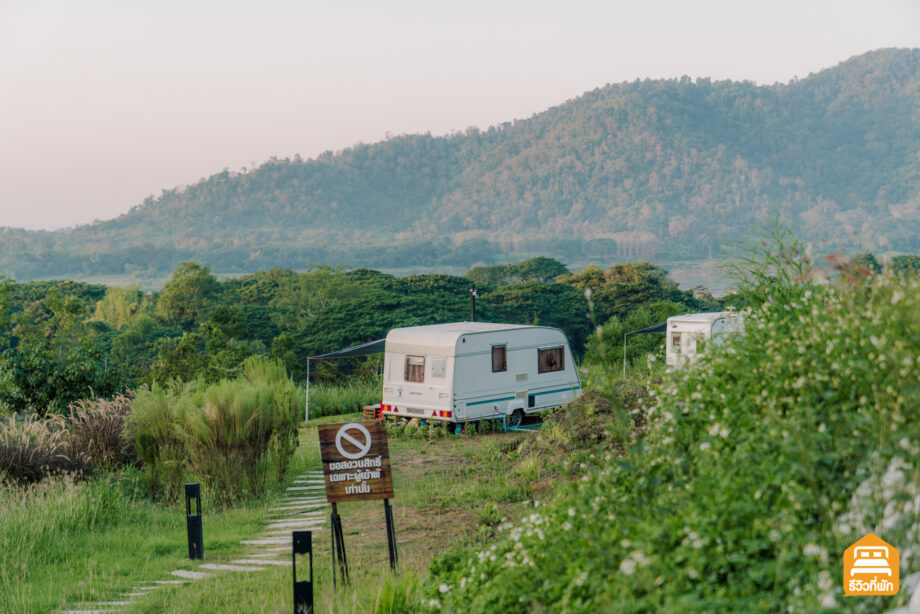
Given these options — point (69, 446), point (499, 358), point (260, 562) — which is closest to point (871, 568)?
point (260, 562)

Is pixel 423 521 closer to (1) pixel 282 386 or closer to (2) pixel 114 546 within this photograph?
(2) pixel 114 546

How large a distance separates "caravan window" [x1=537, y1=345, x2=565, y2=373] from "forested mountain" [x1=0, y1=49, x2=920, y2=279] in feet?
409

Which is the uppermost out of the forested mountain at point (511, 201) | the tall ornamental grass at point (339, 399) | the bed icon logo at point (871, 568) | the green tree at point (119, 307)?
the forested mountain at point (511, 201)

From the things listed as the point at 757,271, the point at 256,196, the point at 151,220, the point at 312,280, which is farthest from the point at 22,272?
the point at 757,271

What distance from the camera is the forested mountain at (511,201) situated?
149500 millimetres

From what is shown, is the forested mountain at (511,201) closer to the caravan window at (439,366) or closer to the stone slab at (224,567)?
the caravan window at (439,366)

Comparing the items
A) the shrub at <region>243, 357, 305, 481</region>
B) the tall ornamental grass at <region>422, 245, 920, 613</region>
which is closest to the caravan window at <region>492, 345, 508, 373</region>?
the shrub at <region>243, 357, 305, 481</region>

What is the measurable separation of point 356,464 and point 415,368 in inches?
413

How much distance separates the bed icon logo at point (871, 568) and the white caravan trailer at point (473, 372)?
13536mm

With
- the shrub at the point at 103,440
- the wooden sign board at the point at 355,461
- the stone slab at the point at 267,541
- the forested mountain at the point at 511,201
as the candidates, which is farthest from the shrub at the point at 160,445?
the forested mountain at the point at 511,201

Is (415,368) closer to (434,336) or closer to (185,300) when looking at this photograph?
(434,336)

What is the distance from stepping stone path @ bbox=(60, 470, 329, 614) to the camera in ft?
22.2

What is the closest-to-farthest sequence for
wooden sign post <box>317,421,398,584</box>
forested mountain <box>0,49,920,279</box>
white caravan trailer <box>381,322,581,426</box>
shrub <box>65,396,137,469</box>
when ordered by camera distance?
wooden sign post <box>317,421,398,584</box>
shrub <box>65,396,137,469</box>
white caravan trailer <box>381,322,581,426</box>
forested mountain <box>0,49,920,279</box>

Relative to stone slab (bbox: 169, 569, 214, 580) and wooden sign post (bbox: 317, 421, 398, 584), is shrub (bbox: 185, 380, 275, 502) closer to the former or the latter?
stone slab (bbox: 169, 569, 214, 580)
